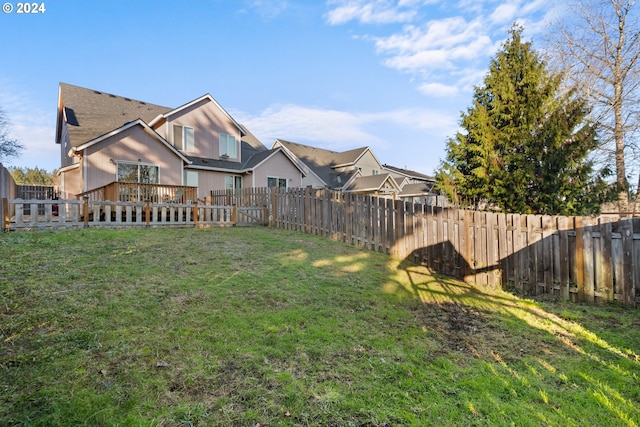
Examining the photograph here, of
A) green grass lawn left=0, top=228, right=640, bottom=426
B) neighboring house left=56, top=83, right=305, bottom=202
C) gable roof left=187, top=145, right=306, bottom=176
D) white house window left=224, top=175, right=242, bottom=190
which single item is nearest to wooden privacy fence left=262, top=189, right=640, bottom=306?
green grass lawn left=0, top=228, right=640, bottom=426

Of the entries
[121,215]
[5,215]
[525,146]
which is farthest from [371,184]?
[5,215]

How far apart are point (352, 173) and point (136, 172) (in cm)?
2139

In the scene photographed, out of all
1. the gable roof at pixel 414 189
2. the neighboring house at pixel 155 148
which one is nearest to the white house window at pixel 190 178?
the neighboring house at pixel 155 148

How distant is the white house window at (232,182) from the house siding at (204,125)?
1551 mm

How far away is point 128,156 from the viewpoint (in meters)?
15.5

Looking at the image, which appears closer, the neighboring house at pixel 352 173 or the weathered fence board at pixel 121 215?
the weathered fence board at pixel 121 215

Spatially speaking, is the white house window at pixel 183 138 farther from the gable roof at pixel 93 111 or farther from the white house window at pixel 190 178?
the gable roof at pixel 93 111

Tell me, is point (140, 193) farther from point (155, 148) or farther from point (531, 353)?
point (531, 353)

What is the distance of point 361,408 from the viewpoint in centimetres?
263

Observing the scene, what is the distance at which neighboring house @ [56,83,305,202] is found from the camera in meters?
15.0

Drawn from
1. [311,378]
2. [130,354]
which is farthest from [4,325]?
[311,378]

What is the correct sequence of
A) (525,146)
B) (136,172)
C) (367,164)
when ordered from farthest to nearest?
(367,164), (136,172), (525,146)

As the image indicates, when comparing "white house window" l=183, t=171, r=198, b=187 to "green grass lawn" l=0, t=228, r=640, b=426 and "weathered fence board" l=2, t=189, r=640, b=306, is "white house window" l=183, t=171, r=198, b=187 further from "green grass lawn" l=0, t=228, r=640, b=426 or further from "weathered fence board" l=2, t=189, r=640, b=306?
"green grass lawn" l=0, t=228, r=640, b=426

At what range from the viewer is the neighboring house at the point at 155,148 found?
1497cm
